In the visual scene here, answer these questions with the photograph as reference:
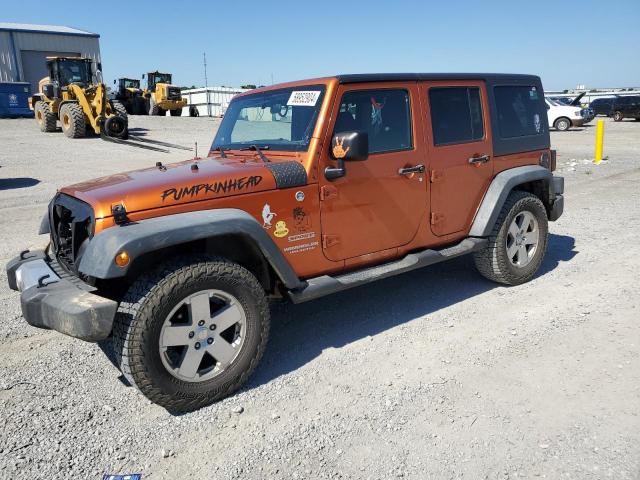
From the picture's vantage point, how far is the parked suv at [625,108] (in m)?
31.0

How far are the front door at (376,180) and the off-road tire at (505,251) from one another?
0.92 meters

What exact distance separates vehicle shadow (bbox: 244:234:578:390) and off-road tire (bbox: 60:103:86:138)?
16653 millimetres

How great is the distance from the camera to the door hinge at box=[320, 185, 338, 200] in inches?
142

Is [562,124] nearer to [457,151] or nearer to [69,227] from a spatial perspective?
[457,151]

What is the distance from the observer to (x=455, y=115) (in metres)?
4.47

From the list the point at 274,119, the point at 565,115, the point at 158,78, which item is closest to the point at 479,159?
the point at 274,119

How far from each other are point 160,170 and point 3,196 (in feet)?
26.5

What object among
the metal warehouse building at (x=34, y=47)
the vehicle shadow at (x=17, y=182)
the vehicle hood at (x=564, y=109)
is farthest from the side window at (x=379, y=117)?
the metal warehouse building at (x=34, y=47)

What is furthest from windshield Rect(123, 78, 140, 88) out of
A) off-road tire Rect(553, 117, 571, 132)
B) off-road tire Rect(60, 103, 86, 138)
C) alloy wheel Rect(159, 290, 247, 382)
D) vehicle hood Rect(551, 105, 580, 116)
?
alloy wheel Rect(159, 290, 247, 382)

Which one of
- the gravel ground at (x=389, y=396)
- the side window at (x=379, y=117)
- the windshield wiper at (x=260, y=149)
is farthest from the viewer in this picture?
the side window at (x=379, y=117)

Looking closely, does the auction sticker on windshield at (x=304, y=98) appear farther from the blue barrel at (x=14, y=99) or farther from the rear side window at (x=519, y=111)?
the blue barrel at (x=14, y=99)

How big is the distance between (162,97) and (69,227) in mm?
27937

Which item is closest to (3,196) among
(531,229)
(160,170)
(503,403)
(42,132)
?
(160,170)

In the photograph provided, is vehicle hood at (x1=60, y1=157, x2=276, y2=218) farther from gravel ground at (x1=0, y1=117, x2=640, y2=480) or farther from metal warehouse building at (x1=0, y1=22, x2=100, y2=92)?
metal warehouse building at (x1=0, y1=22, x2=100, y2=92)
